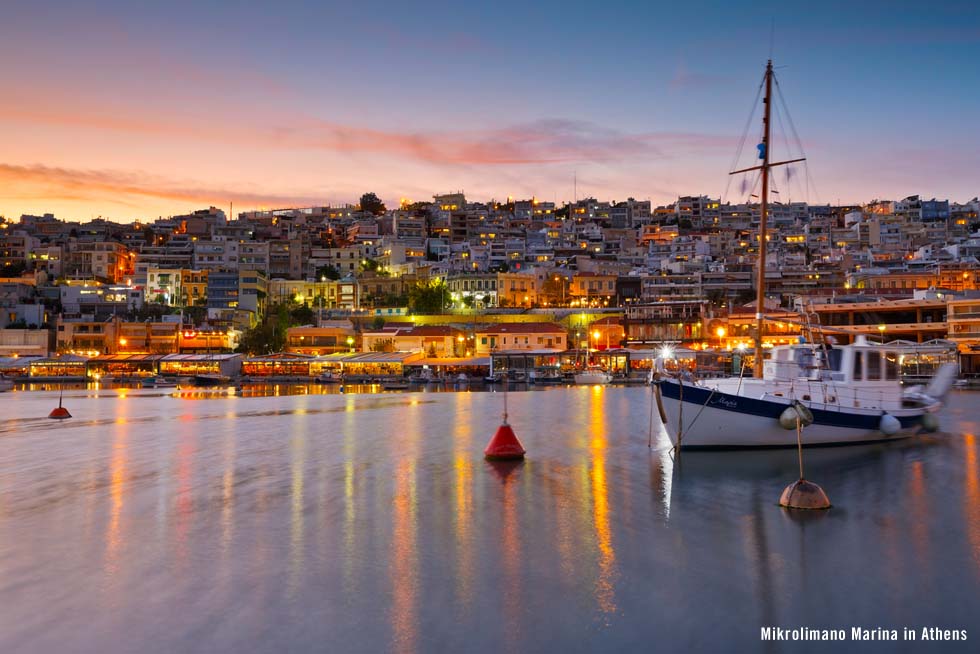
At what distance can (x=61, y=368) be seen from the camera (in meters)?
76.1

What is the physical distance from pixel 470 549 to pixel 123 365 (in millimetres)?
76691

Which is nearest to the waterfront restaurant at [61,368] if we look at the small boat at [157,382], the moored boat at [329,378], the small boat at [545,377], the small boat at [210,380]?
the small boat at [157,382]

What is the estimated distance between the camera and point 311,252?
11181 centimetres

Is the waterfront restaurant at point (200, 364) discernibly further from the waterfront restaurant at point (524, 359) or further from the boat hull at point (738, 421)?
the boat hull at point (738, 421)

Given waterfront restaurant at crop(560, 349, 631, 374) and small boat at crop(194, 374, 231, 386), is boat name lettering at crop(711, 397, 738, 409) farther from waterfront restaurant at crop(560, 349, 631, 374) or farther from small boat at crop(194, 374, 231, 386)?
small boat at crop(194, 374, 231, 386)

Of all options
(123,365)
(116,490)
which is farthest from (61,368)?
(116,490)

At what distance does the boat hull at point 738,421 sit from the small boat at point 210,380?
5755 centimetres

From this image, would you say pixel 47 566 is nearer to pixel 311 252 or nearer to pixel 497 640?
pixel 497 640

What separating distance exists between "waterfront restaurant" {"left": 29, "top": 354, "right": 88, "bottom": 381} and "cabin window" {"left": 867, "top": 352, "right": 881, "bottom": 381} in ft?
240

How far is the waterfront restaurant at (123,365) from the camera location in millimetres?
75750

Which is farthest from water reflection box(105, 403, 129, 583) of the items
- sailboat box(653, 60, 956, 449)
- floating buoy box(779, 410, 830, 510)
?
sailboat box(653, 60, 956, 449)

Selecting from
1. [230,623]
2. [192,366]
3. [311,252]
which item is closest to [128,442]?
[230,623]

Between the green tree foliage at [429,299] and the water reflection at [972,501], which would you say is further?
the green tree foliage at [429,299]

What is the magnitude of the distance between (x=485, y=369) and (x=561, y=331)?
9288mm
